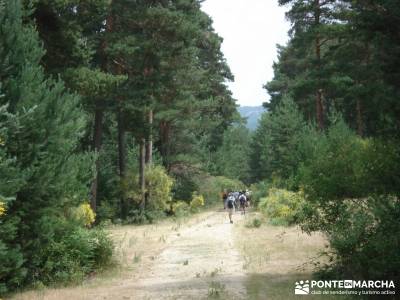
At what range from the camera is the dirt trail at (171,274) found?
32.3ft

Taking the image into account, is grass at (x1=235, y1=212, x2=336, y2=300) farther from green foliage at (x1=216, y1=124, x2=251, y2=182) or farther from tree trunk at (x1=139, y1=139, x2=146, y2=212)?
green foliage at (x1=216, y1=124, x2=251, y2=182)

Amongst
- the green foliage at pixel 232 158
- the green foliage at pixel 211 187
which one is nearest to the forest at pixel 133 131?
the green foliage at pixel 211 187

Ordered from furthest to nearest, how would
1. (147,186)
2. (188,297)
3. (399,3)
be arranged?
(147,186)
(188,297)
(399,3)

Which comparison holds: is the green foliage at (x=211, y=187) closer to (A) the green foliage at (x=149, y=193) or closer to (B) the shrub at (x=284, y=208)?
(A) the green foliage at (x=149, y=193)

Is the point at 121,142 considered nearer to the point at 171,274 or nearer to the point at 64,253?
the point at 64,253

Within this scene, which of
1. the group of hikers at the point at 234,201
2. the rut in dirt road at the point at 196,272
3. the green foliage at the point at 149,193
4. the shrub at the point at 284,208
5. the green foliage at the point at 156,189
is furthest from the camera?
the green foliage at the point at 156,189

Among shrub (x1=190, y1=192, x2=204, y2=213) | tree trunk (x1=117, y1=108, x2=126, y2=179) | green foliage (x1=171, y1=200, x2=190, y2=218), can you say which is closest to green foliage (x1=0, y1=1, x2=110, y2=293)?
tree trunk (x1=117, y1=108, x2=126, y2=179)

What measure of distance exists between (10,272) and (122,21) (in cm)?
1700

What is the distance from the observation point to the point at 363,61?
3161 cm

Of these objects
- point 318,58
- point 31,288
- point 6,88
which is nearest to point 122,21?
point 318,58

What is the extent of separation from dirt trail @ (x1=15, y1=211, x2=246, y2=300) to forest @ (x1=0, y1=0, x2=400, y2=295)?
3.18 ft

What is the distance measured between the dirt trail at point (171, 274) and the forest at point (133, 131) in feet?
3.18

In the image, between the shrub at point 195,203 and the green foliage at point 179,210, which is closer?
the green foliage at point 179,210

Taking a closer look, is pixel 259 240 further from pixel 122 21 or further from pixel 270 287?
pixel 122 21
